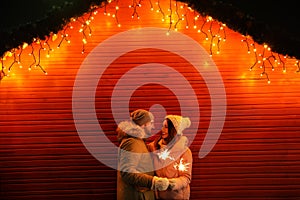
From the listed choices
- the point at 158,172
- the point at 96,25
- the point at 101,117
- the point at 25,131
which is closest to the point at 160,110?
the point at 101,117

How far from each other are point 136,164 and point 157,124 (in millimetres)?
1940

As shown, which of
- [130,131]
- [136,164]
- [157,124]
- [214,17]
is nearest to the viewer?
[136,164]

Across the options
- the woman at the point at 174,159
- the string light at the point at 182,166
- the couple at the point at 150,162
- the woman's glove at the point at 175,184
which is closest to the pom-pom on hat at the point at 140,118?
the couple at the point at 150,162

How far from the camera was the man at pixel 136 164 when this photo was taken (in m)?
5.37

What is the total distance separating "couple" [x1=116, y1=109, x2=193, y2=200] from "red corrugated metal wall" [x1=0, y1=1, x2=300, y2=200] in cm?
139

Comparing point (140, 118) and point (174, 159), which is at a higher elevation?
point (140, 118)

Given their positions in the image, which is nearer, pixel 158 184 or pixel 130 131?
pixel 158 184

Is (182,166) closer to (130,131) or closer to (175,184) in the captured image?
(175,184)

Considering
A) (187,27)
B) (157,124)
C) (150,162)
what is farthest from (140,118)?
(187,27)

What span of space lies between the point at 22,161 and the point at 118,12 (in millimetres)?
3493

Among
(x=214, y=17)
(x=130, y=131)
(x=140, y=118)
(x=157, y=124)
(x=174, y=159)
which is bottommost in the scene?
(x=174, y=159)

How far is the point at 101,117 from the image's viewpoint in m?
7.21

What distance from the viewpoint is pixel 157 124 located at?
724 cm

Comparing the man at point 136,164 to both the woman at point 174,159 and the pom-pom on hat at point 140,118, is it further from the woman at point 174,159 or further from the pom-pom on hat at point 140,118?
the woman at point 174,159
